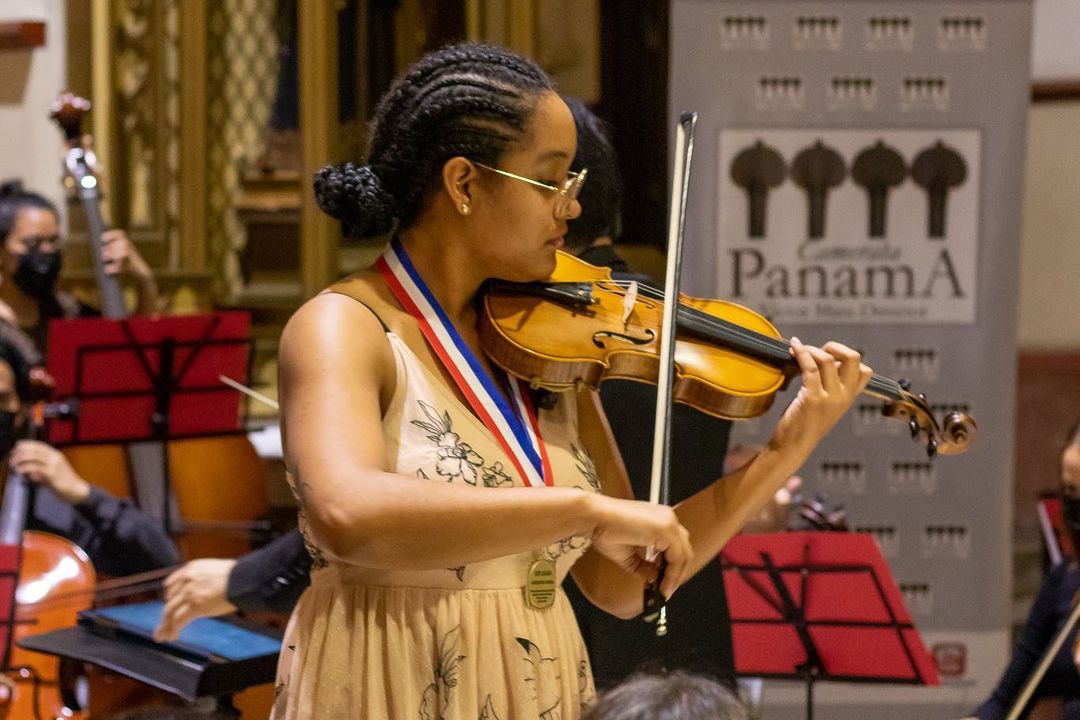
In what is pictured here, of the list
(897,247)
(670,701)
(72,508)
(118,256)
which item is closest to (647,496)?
(670,701)

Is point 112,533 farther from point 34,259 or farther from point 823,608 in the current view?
point 823,608

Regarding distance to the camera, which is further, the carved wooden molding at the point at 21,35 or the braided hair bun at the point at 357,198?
the carved wooden molding at the point at 21,35

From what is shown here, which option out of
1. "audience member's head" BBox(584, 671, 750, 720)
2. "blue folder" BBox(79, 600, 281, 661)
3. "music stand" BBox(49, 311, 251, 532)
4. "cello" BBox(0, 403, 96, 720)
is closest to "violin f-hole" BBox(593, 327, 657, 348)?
"audience member's head" BBox(584, 671, 750, 720)

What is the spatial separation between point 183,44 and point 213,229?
2.24 ft

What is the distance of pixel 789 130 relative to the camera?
11.5ft

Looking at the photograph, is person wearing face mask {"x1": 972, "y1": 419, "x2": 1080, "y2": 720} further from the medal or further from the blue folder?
the medal

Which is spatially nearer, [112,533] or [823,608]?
[823,608]

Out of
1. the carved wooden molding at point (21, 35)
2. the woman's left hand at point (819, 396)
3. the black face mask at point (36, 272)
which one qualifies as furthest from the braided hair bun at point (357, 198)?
the carved wooden molding at point (21, 35)

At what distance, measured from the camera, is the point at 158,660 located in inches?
93.5

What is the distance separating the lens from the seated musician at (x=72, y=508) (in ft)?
11.6

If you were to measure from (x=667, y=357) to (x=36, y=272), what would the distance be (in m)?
3.25

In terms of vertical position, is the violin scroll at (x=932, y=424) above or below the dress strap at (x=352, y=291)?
below

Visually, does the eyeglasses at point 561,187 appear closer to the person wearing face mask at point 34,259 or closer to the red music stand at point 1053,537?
the red music stand at point 1053,537

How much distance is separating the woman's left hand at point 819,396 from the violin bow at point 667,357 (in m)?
0.14
